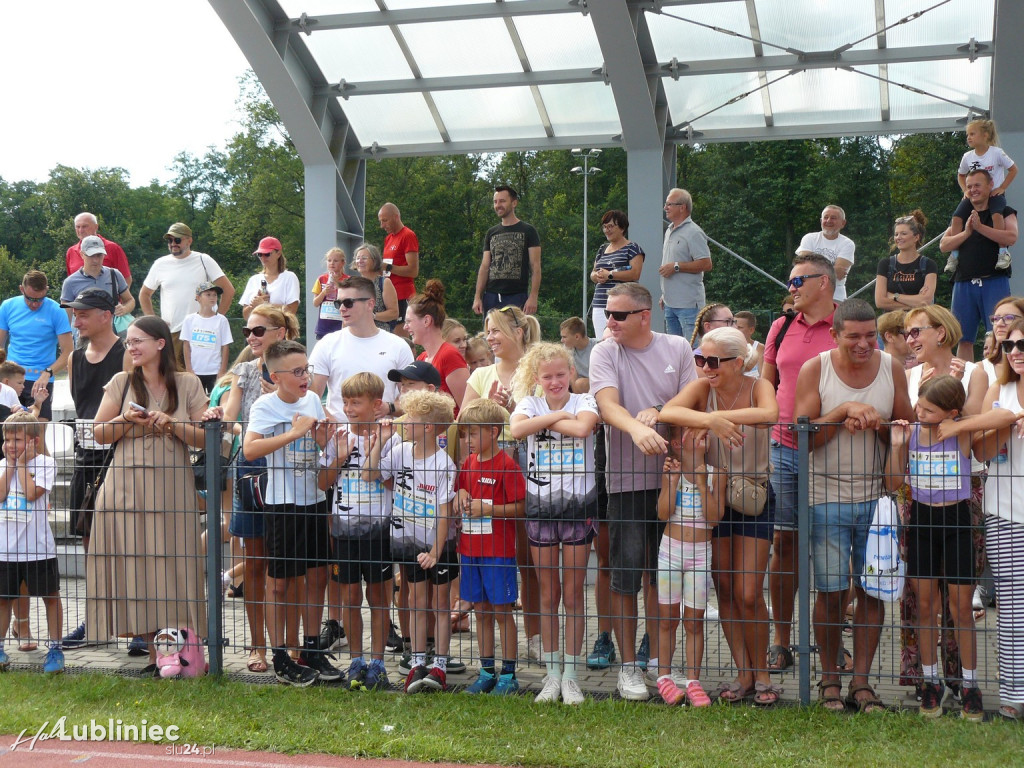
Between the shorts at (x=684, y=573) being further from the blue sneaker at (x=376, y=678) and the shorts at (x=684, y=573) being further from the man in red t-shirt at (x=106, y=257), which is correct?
the man in red t-shirt at (x=106, y=257)

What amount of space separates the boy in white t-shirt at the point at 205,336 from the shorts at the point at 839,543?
6680mm

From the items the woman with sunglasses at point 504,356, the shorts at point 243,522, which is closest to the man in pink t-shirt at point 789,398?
the woman with sunglasses at point 504,356

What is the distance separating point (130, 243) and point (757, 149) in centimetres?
4553

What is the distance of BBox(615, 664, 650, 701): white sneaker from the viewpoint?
5430 mm

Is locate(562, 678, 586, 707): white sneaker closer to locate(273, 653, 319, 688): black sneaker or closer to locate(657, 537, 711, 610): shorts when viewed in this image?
locate(657, 537, 711, 610): shorts

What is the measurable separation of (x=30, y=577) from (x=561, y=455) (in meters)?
3.52

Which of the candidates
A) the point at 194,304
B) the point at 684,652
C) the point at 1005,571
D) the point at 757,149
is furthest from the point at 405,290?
the point at 757,149

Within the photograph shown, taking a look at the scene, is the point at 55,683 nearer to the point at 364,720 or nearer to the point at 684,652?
the point at 364,720

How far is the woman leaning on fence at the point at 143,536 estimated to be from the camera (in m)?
5.95

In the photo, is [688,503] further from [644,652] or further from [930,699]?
[930,699]

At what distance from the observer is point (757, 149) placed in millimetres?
49250

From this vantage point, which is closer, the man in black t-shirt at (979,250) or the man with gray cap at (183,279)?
the man in black t-shirt at (979,250)

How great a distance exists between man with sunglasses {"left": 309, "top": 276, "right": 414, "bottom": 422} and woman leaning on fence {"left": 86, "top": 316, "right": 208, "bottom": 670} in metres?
1.24

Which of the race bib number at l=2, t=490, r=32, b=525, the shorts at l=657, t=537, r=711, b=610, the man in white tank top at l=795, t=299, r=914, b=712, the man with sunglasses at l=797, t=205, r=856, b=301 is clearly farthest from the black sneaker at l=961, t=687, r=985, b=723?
the man with sunglasses at l=797, t=205, r=856, b=301
